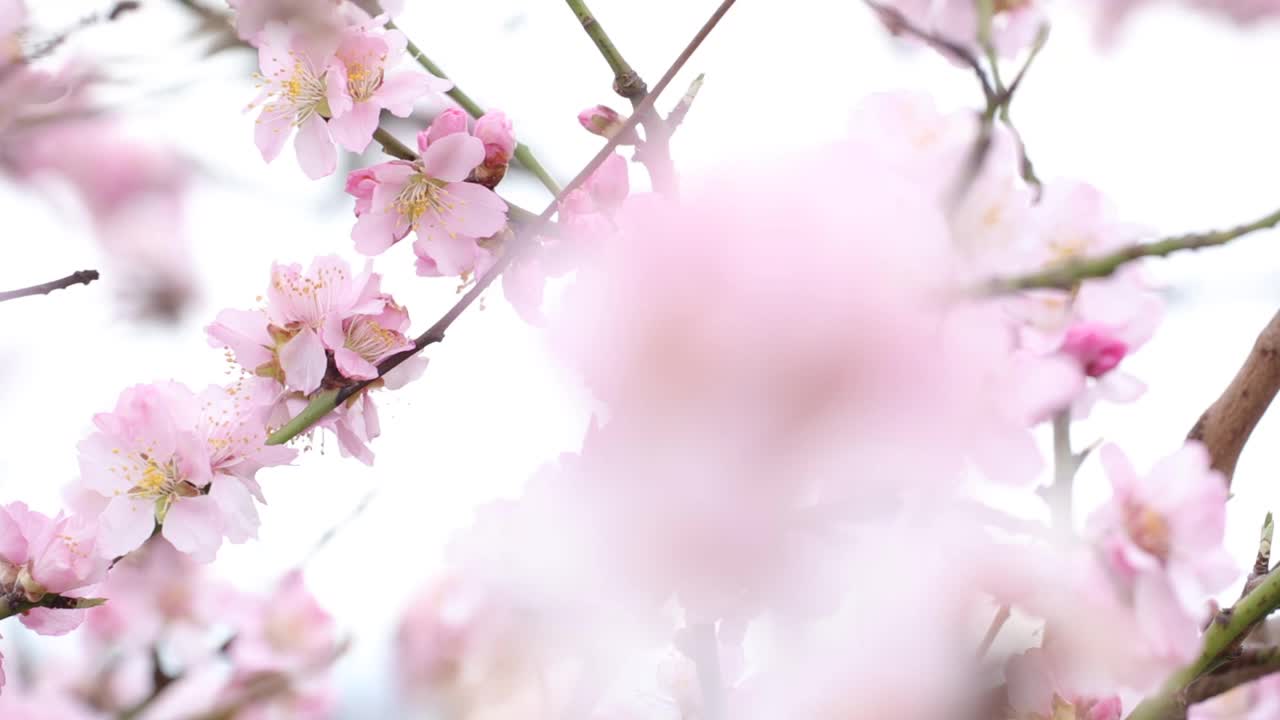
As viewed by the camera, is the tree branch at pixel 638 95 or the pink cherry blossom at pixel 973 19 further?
the pink cherry blossom at pixel 973 19

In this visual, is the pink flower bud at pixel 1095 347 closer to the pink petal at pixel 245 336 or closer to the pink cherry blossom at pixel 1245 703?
the pink cherry blossom at pixel 1245 703

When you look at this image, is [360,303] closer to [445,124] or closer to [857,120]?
[445,124]

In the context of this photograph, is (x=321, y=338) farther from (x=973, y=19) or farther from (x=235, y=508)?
(x=973, y=19)

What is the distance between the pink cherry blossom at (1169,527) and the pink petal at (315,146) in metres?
0.41

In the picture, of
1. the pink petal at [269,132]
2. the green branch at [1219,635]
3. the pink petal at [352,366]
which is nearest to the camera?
the green branch at [1219,635]

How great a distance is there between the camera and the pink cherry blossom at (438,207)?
0.56 m

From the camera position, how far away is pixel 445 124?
22.7 inches

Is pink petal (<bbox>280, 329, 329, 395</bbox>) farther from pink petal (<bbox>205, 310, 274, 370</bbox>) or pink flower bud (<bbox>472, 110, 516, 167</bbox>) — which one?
pink flower bud (<bbox>472, 110, 516, 167</bbox>)

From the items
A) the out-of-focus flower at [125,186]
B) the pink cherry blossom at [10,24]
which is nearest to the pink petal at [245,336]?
the pink cherry blossom at [10,24]

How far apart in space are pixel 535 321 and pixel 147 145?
170 cm

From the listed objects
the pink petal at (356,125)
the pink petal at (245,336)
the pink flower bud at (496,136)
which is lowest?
the pink petal at (245,336)

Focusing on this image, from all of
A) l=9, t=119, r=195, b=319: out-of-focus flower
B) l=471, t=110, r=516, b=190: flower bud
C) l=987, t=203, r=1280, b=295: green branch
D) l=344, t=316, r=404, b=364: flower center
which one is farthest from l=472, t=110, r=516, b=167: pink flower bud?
l=9, t=119, r=195, b=319: out-of-focus flower

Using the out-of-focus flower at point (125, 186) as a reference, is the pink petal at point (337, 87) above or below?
above

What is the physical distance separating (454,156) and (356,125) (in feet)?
0.24
